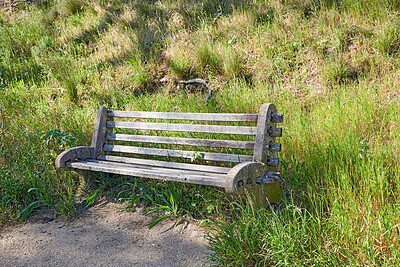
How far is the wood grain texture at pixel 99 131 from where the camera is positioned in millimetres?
4105

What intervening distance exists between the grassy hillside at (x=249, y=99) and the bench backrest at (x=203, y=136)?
1.24 ft

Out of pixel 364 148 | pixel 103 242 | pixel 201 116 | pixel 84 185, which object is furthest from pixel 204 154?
pixel 84 185

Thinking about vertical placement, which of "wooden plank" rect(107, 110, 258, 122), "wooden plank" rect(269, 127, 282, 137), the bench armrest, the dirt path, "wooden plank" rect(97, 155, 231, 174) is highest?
"wooden plank" rect(107, 110, 258, 122)

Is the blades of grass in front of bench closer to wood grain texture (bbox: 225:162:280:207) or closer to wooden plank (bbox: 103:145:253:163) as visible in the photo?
wooden plank (bbox: 103:145:253:163)

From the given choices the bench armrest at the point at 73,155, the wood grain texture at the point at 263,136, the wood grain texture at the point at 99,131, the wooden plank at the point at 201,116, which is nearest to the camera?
the wood grain texture at the point at 263,136

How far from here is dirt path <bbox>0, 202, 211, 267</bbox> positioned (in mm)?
2855

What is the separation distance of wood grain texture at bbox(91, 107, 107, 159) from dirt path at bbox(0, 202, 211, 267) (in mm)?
832

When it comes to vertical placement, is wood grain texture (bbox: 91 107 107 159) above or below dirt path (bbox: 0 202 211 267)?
A: above

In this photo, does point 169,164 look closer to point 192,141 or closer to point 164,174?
point 192,141

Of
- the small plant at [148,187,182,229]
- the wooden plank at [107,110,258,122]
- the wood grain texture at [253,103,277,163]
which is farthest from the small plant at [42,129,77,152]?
the wood grain texture at [253,103,277,163]

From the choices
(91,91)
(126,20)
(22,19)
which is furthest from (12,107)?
(22,19)

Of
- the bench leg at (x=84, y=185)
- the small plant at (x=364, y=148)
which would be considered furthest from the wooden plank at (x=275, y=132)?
the bench leg at (x=84, y=185)

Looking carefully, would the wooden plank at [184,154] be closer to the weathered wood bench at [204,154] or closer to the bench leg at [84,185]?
the weathered wood bench at [204,154]

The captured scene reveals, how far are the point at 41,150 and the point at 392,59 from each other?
15.8 feet
